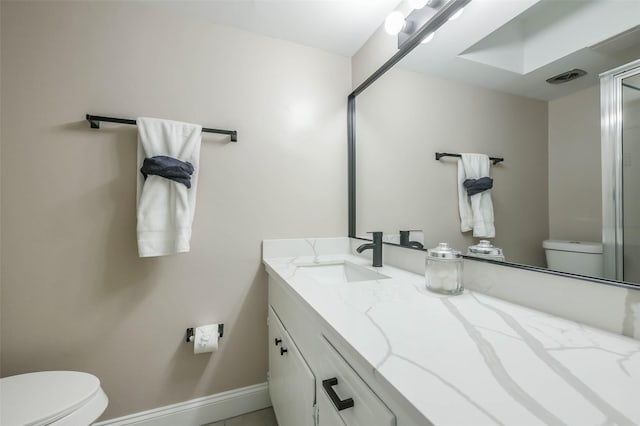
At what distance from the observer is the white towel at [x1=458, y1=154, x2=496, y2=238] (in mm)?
865

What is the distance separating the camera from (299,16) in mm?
1355

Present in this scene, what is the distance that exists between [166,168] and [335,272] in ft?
3.14

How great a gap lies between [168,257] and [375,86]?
1428mm

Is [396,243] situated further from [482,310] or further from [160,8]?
[160,8]

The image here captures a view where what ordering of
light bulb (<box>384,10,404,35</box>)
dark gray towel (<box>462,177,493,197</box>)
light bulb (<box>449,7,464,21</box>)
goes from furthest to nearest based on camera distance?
1. light bulb (<box>384,10,404,35</box>)
2. light bulb (<box>449,7,464,21</box>)
3. dark gray towel (<box>462,177,493,197</box>)

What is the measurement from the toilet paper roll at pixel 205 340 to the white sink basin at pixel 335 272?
54 cm

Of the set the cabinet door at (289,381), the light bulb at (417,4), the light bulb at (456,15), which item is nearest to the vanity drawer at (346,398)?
the cabinet door at (289,381)

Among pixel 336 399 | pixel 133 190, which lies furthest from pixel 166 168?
pixel 336 399

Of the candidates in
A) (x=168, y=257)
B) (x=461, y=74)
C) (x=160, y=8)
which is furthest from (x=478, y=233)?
(x=160, y=8)

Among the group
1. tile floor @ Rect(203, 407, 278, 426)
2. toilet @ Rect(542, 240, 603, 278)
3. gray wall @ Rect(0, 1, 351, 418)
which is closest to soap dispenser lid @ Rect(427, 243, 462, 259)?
toilet @ Rect(542, 240, 603, 278)

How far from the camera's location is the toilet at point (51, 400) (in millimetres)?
813

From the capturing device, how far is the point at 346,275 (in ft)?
4.71

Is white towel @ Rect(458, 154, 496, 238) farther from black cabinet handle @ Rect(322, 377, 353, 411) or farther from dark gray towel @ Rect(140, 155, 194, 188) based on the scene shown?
dark gray towel @ Rect(140, 155, 194, 188)

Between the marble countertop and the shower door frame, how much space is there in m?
0.17
